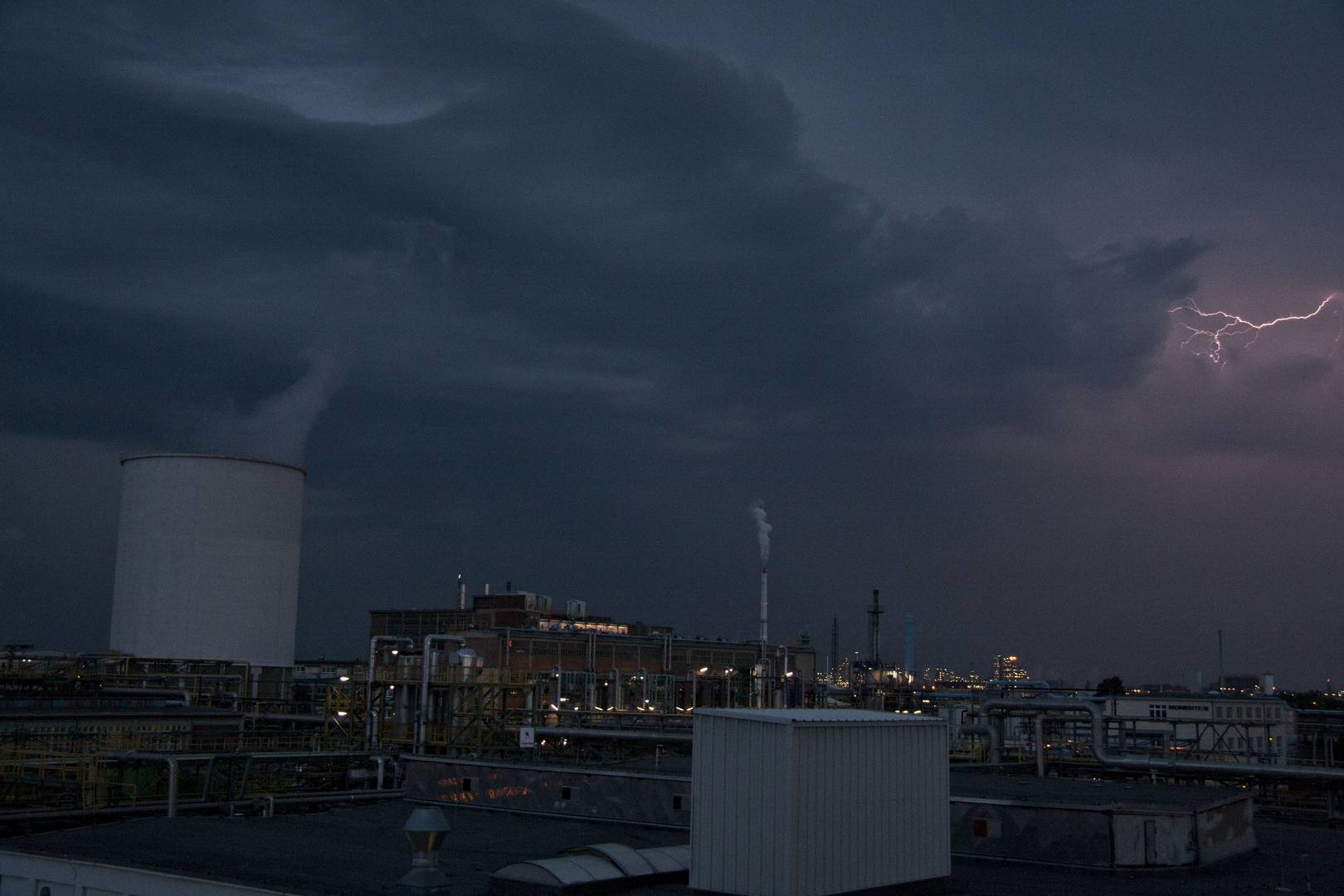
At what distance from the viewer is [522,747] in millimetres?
30109

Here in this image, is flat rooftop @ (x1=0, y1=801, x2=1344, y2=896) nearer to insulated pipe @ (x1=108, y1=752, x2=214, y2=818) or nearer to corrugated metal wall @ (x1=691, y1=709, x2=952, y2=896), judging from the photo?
corrugated metal wall @ (x1=691, y1=709, x2=952, y2=896)

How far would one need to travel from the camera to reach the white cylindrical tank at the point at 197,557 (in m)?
47.7

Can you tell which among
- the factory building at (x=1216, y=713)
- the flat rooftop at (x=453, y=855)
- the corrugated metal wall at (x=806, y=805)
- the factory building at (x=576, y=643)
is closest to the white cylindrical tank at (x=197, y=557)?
the factory building at (x=576, y=643)

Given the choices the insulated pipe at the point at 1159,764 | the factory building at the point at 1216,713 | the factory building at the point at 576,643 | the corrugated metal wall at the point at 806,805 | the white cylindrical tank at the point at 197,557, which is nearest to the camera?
the corrugated metal wall at the point at 806,805

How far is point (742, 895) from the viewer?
13820 mm

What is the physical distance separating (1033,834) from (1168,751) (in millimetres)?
19264

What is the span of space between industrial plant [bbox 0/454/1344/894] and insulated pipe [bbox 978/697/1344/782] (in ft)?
0.24

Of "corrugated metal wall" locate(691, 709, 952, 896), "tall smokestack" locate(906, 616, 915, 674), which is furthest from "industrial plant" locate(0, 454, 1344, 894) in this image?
"tall smokestack" locate(906, 616, 915, 674)

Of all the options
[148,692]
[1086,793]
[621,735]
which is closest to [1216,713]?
[621,735]

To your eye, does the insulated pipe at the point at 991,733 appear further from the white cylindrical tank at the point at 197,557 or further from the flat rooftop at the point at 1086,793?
the white cylindrical tank at the point at 197,557

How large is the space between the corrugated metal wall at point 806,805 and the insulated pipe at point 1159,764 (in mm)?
13584

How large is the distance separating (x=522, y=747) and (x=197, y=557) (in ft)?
80.1

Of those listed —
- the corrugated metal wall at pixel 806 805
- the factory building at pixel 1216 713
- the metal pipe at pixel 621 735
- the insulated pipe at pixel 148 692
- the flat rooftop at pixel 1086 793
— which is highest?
the corrugated metal wall at pixel 806 805

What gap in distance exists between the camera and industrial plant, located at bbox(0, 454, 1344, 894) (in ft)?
47.4
